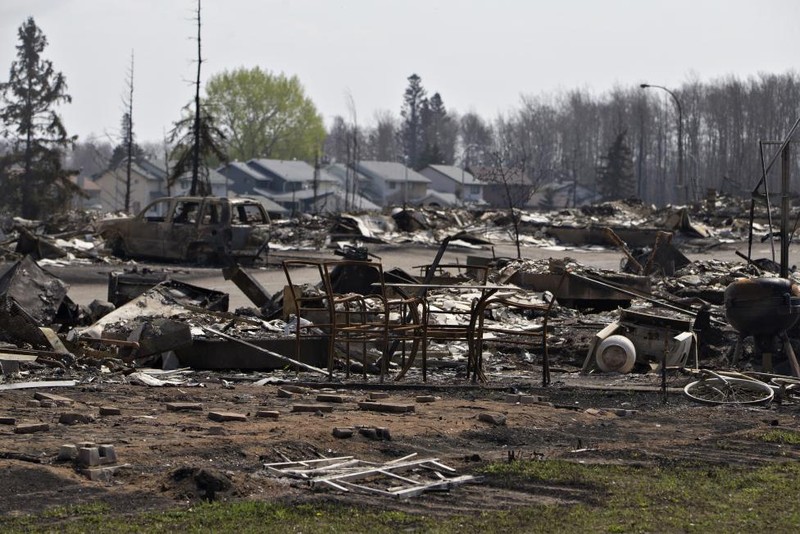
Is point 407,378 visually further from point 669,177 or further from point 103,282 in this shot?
point 669,177

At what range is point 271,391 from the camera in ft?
35.6

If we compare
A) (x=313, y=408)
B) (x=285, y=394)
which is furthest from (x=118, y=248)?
(x=313, y=408)

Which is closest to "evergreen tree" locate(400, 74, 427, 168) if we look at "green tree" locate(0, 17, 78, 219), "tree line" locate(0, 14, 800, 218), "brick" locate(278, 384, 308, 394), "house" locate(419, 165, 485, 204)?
"tree line" locate(0, 14, 800, 218)

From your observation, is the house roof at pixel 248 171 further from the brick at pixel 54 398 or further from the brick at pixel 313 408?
the brick at pixel 313 408

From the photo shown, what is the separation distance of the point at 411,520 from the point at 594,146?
13868cm

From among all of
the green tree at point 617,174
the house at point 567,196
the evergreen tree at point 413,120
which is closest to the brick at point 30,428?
the green tree at point 617,174

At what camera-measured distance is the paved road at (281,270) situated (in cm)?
2425

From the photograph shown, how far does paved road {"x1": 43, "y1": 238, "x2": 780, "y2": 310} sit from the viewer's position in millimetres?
24245

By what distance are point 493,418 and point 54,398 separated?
336 cm

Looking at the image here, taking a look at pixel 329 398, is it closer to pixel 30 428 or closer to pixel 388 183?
pixel 30 428

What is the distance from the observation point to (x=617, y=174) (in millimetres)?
Answer: 95562

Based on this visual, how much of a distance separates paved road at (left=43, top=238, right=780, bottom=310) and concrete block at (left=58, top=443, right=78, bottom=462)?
11.0 metres

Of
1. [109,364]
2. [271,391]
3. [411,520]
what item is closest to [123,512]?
[411,520]

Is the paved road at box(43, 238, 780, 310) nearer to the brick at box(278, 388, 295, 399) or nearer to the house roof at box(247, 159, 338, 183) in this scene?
the brick at box(278, 388, 295, 399)
